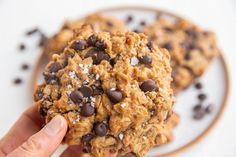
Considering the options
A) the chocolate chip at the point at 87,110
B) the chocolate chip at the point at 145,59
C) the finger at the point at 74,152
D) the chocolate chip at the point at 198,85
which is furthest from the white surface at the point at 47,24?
the chocolate chip at the point at 87,110

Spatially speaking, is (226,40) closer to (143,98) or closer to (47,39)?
(47,39)

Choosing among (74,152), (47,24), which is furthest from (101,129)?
(47,24)

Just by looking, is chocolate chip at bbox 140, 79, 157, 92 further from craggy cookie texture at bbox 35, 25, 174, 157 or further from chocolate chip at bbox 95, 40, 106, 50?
chocolate chip at bbox 95, 40, 106, 50

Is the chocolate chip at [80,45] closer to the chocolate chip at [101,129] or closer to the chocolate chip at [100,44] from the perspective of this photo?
the chocolate chip at [100,44]

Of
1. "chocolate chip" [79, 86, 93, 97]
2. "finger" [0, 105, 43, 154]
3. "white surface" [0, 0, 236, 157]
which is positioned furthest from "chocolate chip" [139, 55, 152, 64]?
"white surface" [0, 0, 236, 157]

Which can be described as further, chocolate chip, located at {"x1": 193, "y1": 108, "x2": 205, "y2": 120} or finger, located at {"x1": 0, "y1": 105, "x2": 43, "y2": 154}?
chocolate chip, located at {"x1": 193, "y1": 108, "x2": 205, "y2": 120}

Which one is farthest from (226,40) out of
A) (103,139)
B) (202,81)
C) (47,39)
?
(103,139)

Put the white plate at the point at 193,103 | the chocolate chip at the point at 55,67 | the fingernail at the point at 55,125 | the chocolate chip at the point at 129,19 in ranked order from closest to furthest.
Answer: the fingernail at the point at 55,125
the chocolate chip at the point at 55,67
the white plate at the point at 193,103
the chocolate chip at the point at 129,19

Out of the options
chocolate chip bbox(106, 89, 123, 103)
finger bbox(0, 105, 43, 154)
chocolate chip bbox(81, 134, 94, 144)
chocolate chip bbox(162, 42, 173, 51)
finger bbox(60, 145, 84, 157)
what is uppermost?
chocolate chip bbox(106, 89, 123, 103)
